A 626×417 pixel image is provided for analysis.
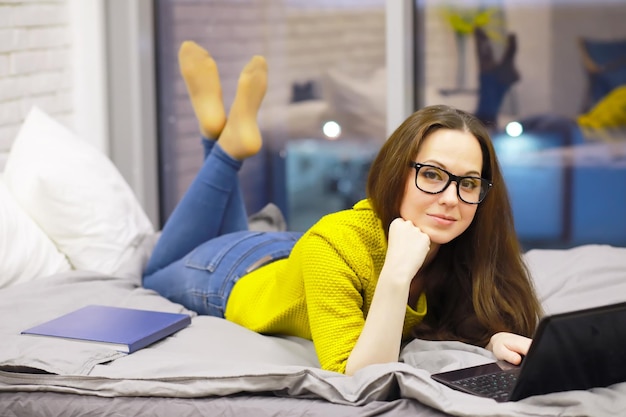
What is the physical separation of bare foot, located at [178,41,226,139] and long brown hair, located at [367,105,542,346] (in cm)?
86

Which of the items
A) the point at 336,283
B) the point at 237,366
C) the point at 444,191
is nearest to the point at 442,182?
the point at 444,191

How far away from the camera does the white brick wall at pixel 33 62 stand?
A: 279 centimetres

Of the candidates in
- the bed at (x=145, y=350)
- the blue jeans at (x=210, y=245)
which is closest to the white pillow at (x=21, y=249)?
the bed at (x=145, y=350)

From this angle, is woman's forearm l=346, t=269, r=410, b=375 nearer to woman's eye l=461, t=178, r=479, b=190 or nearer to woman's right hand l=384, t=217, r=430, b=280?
woman's right hand l=384, t=217, r=430, b=280

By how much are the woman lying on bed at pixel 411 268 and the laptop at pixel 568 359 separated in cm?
17

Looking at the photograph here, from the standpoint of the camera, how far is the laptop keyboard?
1.44 m

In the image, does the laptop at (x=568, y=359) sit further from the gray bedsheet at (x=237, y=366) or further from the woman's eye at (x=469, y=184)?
the woman's eye at (x=469, y=184)

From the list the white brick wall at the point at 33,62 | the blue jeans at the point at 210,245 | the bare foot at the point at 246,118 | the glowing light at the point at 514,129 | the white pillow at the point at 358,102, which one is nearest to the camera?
the blue jeans at the point at 210,245

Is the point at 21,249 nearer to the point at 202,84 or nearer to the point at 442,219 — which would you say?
the point at 202,84

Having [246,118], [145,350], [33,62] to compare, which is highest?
[33,62]

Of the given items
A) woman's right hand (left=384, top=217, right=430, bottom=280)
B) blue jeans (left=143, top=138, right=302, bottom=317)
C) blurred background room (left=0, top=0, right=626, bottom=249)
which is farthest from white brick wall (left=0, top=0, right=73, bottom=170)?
woman's right hand (left=384, top=217, right=430, bottom=280)

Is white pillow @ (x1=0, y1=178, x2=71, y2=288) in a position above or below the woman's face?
below

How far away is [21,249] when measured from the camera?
7.39 ft

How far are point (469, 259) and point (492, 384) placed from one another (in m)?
0.35
